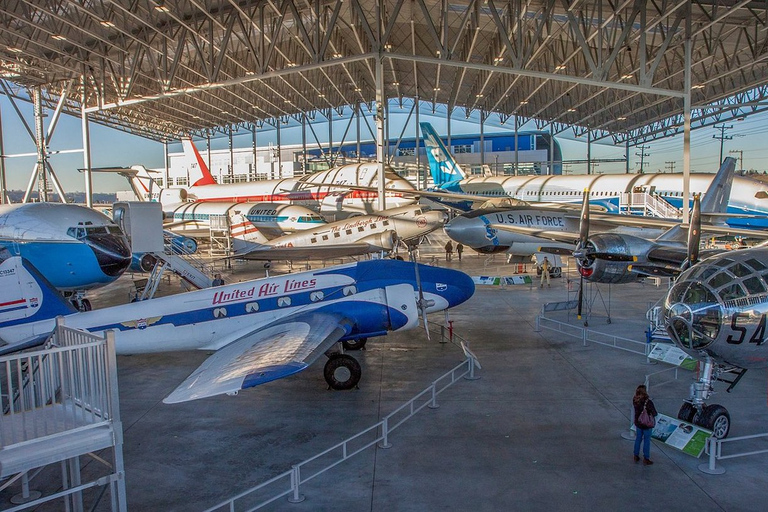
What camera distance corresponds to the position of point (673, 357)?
13484mm

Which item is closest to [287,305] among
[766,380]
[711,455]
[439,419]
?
[439,419]

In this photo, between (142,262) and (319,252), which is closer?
(142,262)

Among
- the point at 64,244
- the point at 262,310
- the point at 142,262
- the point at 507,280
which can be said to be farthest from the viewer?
the point at 142,262

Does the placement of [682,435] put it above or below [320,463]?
above

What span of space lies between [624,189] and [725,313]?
3181 cm

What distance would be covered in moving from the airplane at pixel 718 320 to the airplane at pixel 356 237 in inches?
763

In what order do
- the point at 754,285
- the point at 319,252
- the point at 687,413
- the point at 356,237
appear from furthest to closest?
the point at 356,237
the point at 319,252
the point at 687,413
the point at 754,285

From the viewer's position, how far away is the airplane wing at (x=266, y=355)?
8.84m

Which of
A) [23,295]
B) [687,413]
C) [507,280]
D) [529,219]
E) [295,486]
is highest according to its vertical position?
[529,219]

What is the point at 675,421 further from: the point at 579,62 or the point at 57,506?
the point at 579,62

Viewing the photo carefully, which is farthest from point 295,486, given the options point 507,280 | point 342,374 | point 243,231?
point 243,231

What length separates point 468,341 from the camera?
1769cm

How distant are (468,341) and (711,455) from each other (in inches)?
358

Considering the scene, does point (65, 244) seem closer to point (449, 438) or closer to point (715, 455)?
point (449, 438)
